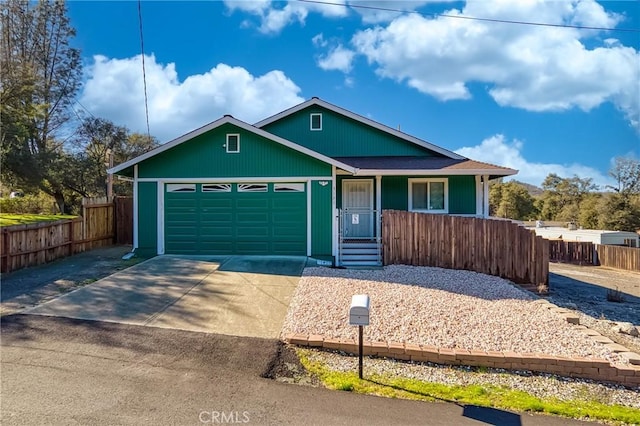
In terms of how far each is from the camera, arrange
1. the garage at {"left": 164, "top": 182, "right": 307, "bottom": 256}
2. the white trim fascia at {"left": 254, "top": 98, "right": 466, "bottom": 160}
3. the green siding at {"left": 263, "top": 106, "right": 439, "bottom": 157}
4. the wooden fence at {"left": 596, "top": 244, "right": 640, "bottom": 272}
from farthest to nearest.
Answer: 1. the wooden fence at {"left": 596, "top": 244, "right": 640, "bottom": 272}
2. the green siding at {"left": 263, "top": 106, "right": 439, "bottom": 157}
3. the white trim fascia at {"left": 254, "top": 98, "right": 466, "bottom": 160}
4. the garage at {"left": 164, "top": 182, "right": 307, "bottom": 256}

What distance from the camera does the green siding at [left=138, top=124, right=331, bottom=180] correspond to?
11008 mm

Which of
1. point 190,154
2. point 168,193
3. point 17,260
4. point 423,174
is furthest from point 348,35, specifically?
point 17,260

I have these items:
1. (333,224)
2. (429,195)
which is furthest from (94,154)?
(429,195)

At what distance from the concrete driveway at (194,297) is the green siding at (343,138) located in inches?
241

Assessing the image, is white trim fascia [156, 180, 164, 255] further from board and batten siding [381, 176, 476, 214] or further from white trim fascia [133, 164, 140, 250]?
board and batten siding [381, 176, 476, 214]

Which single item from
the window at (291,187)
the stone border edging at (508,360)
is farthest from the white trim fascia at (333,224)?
the stone border edging at (508,360)

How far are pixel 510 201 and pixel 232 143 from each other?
4176 centimetres

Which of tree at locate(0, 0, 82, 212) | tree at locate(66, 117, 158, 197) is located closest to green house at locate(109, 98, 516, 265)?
tree at locate(0, 0, 82, 212)

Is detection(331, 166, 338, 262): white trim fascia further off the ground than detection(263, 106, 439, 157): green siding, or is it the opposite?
detection(263, 106, 439, 157): green siding

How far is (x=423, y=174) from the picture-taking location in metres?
12.0

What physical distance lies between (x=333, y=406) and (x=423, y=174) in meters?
9.61

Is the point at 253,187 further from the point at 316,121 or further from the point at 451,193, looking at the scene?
the point at 451,193

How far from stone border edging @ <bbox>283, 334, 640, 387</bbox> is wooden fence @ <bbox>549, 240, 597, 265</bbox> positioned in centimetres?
2107

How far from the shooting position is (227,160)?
1116 centimetres
